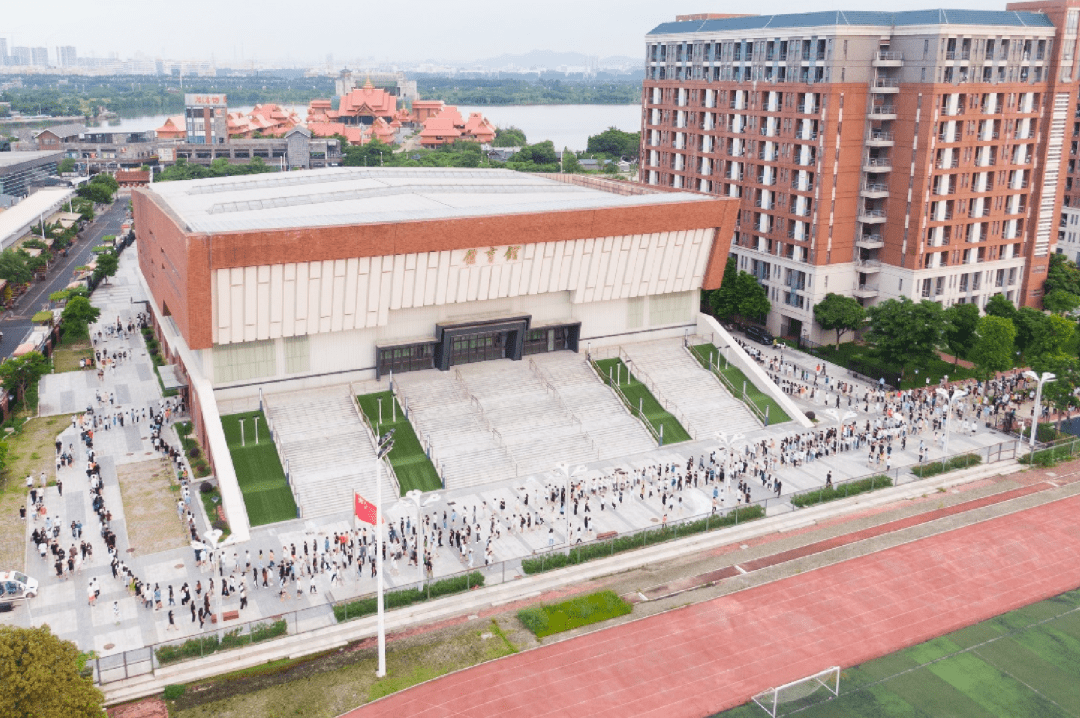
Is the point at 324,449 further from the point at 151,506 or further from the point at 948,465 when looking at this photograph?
the point at 948,465

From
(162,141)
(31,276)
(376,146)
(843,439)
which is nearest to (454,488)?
(843,439)

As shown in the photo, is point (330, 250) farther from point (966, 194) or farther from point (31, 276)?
point (31, 276)

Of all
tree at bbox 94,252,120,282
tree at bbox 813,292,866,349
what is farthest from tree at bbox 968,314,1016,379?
tree at bbox 94,252,120,282

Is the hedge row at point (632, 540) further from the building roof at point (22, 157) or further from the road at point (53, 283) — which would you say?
the building roof at point (22, 157)

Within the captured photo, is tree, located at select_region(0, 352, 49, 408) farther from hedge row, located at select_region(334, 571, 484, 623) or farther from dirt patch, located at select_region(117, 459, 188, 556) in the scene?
hedge row, located at select_region(334, 571, 484, 623)

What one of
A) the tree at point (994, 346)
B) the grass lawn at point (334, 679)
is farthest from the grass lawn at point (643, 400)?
the grass lawn at point (334, 679)
